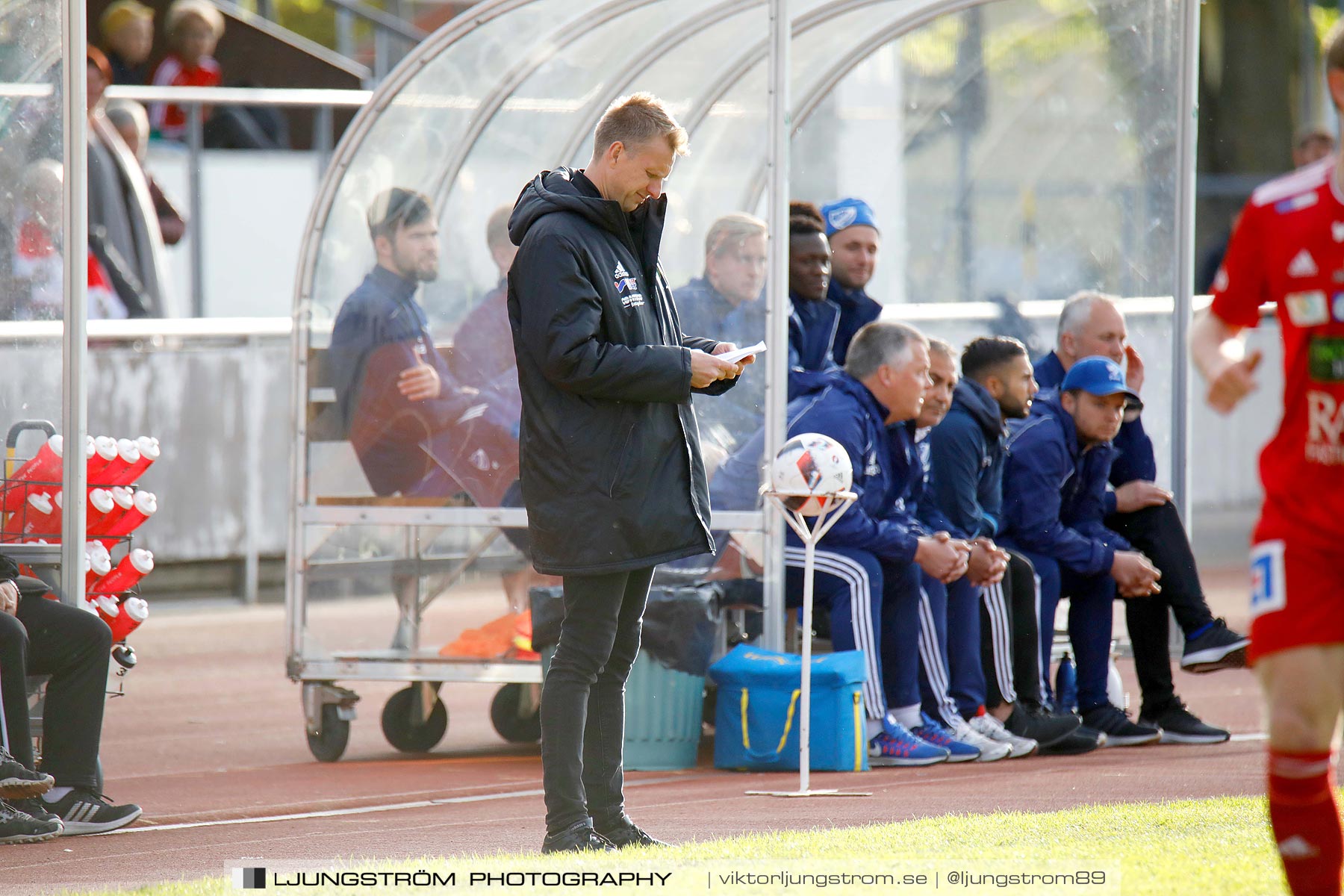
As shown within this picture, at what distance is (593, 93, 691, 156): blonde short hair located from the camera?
17.0ft

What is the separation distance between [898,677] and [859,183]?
4290 mm

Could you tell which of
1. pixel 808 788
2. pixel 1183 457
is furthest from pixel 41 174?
pixel 1183 457

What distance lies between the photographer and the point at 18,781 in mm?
Result: 5754

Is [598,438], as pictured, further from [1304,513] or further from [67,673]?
[67,673]

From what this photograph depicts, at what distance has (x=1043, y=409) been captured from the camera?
8.27 meters

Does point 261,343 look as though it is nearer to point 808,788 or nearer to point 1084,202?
point 1084,202

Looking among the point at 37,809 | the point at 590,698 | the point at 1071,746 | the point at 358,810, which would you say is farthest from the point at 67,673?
the point at 1071,746

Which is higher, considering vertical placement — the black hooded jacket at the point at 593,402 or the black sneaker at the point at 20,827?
the black hooded jacket at the point at 593,402

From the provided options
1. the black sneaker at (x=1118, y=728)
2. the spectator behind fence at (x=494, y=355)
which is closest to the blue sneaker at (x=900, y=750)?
the black sneaker at (x=1118, y=728)

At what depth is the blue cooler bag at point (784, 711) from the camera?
7152 mm

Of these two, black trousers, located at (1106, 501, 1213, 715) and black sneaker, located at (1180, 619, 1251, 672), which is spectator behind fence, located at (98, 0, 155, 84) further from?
black sneaker, located at (1180, 619, 1251, 672)

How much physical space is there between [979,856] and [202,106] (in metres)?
11.1

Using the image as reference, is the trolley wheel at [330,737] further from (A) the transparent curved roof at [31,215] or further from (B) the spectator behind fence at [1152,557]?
(B) the spectator behind fence at [1152,557]

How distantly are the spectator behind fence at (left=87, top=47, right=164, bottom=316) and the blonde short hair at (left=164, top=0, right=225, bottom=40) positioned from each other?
1831 millimetres
